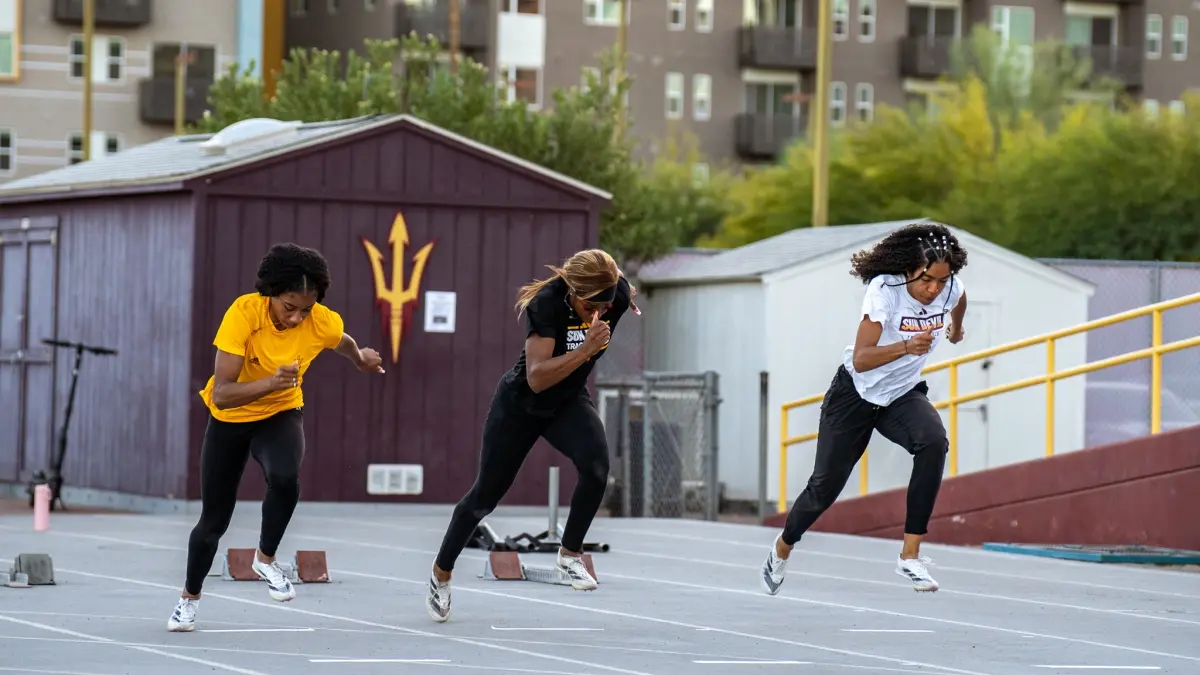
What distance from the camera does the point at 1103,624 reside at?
38.8ft

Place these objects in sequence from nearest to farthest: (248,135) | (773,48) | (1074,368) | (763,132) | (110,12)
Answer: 1. (1074,368)
2. (248,135)
3. (110,12)
4. (773,48)
5. (763,132)

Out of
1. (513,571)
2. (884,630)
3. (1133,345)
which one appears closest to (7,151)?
(1133,345)

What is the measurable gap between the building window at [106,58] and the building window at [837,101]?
20.7 m

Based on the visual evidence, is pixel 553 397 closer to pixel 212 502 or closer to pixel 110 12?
pixel 212 502

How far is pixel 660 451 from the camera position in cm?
2173

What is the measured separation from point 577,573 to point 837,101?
194 feet

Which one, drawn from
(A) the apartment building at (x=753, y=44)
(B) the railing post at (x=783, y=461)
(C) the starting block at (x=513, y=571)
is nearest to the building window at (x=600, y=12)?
(A) the apartment building at (x=753, y=44)

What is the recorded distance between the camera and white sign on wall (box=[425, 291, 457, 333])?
2006cm

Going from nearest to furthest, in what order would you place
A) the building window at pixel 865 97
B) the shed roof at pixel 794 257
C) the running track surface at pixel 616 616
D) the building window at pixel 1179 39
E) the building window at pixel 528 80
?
1. the running track surface at pixel 616 616
2. the shed roof at pixel 794 257
3. the building window at pixel 528 80
4. the building window at pixel 865 97
5. the building window at pixel 1179 39

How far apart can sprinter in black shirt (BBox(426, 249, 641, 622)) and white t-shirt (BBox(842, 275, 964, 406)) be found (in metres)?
1.38

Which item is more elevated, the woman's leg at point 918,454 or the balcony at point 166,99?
the balcony at point 166,99

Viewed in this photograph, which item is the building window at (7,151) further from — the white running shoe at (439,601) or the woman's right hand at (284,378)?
the woman's right hand at (284,378)

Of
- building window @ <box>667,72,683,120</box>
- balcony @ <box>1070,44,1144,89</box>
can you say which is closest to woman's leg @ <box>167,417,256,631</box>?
building window @ <box>667,72,683,120</box>

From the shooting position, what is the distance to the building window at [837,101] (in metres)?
69.4
